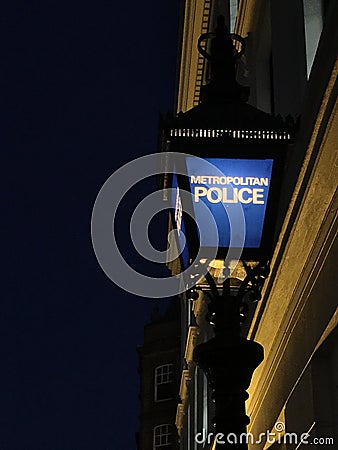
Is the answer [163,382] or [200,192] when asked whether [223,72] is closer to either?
[200,192]

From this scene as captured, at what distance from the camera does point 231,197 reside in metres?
5.77

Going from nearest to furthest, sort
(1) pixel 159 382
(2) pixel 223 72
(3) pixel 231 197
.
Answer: (3) pixel 231 197 → (2) pixel 223 72 → (1) pixel 159 382

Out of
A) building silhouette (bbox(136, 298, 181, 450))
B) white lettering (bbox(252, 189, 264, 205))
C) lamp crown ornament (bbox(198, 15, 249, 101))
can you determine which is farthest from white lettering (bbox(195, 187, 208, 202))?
building silhouette (bbox(136, 298, 181, 450))

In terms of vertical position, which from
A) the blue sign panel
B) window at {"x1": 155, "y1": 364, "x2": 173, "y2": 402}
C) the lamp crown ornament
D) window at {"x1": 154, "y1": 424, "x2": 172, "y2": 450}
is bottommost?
the blue sign panel

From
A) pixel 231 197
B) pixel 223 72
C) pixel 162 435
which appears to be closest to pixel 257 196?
pixel 231 197

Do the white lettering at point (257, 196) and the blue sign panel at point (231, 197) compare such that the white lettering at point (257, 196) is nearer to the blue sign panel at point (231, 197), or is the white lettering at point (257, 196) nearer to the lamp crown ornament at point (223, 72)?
the blue sign panel at point (231, 197)

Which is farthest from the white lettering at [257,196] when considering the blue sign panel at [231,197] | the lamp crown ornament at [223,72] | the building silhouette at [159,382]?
the building silhouette at [159,382]

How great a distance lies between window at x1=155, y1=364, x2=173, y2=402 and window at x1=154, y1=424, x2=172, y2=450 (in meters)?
1.28

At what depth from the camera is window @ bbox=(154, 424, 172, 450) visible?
47000mm

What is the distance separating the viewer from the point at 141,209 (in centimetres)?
582

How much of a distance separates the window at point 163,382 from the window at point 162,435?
50.4 inches

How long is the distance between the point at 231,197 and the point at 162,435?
42.7 meters

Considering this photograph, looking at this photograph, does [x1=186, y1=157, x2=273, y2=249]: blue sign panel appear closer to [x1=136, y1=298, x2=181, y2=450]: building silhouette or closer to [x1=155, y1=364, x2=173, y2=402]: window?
[x1=136, y1=298, x2=181, y2=450]: building silhouette

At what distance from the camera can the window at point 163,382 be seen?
47.5 metres
